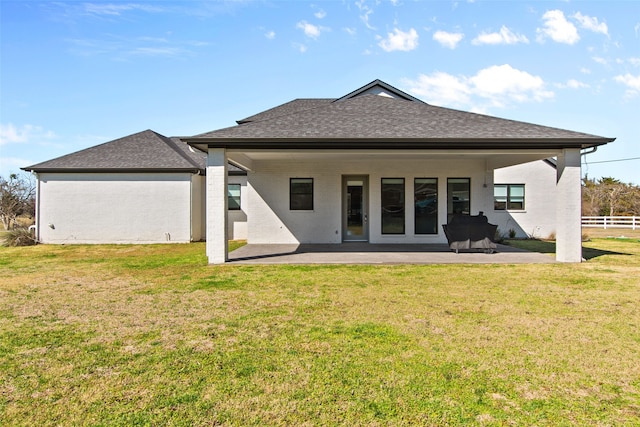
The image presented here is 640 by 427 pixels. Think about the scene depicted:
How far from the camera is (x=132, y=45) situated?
12297 mm

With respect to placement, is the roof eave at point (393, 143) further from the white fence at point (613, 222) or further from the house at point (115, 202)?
the white fence at point (613, 222)

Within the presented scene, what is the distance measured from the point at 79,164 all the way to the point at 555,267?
695 inches

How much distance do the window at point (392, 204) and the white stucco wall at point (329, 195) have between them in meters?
0.19

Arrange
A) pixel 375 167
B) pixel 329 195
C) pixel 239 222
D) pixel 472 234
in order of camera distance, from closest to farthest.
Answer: pixel 472 234
pixel 375 167
pixel 329 195
pixel 239 222

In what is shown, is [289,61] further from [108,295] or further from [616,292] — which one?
[616,292]

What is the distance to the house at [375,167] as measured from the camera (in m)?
9.60

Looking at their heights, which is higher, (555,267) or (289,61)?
(289,61)

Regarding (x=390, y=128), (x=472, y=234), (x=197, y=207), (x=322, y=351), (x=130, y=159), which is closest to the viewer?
(x=322, y=351)

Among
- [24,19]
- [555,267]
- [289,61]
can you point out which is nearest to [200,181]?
[289,61]

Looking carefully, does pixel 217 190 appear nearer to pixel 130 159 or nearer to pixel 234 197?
pixel 234 197

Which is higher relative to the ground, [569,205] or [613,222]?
[569,205]

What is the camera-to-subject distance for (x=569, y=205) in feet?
31.6

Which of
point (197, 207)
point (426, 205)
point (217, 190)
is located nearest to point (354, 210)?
point (426, 205)

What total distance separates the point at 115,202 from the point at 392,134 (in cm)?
1214
